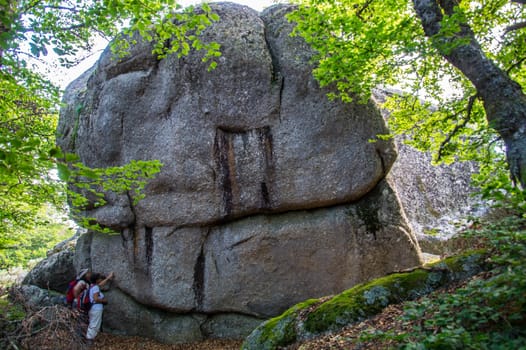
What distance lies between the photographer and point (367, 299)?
518 cm

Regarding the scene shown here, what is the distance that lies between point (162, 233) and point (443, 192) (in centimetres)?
1036

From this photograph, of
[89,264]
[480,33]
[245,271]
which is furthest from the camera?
[89,264]

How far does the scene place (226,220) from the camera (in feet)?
32.3

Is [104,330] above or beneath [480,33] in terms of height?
beneath

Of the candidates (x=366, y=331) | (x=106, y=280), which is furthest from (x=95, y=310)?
(x=366, y=331)

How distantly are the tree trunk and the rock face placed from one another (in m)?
3.56

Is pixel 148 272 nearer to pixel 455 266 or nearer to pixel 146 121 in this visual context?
pixel 146 121

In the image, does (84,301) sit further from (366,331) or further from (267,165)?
(366,331)

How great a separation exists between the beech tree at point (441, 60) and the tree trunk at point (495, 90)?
12 mm

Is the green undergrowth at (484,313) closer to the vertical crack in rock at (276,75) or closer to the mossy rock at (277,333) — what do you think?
the mossy rock at (277,333)

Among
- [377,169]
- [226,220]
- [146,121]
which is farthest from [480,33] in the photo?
[146,121]

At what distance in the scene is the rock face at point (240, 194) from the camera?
9203mm

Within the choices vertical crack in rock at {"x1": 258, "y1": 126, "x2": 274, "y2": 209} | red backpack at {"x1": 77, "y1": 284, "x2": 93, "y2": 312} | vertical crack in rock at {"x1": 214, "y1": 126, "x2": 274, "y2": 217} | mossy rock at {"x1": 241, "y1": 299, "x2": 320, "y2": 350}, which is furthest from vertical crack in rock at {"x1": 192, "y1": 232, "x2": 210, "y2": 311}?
mossy rock at {"x1": 241, "y1": 299, "x2": 320, "y2": 350}

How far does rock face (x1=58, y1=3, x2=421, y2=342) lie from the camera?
9.20m
